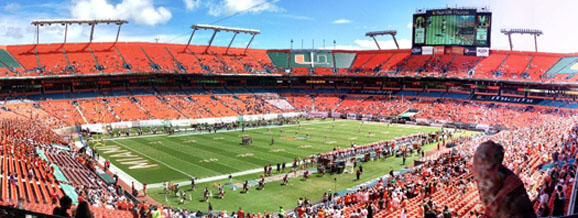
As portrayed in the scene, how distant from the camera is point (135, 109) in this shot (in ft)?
184

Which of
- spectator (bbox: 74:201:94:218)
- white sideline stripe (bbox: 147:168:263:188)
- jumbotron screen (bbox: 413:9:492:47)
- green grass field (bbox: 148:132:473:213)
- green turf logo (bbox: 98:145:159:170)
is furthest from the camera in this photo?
jumbotron screen (bbox: 413:9:492:47)

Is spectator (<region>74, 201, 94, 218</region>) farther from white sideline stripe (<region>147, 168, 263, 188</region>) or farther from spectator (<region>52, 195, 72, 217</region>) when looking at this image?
white sideline stripe (<region>147, 168, 263, 188</region>)

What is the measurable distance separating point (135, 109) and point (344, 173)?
37103 millimetres

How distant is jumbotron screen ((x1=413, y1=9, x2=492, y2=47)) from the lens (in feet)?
207

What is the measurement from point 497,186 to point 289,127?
51684 mm

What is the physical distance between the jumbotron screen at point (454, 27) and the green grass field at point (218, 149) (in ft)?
66.8

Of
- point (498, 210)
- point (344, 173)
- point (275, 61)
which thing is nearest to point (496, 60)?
point (275, 61)

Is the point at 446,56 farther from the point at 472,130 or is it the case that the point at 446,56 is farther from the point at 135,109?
the point at 135,109

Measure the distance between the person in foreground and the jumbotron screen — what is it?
221 feet

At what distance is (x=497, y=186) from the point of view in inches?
82.0

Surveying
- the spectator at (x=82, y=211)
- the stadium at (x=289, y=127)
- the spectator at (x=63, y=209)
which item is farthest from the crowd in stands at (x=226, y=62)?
the spectator at (x=82, y=211)

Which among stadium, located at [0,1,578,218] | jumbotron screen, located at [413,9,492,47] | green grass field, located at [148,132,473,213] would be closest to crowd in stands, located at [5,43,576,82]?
stadium, located at [0,1,578,218]

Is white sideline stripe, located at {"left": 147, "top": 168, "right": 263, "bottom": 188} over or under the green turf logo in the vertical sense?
under

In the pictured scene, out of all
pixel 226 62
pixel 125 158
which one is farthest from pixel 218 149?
pixel 226 62
